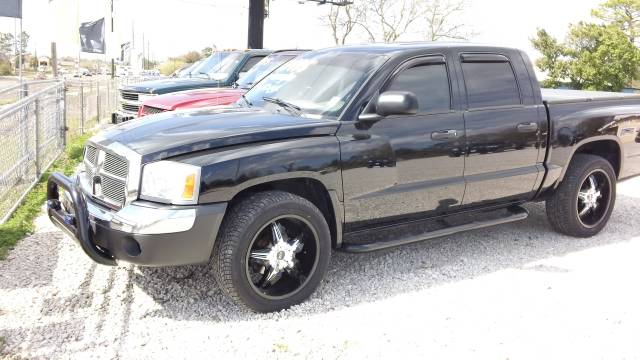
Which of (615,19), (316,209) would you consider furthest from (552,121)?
(615,19)

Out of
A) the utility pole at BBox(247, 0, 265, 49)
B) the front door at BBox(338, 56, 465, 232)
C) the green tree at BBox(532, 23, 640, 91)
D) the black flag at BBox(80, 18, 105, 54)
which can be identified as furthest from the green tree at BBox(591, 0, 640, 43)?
the front door at BBox(338, 56, 465, 232)

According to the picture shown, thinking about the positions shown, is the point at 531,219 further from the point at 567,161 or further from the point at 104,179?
the point at 104,179

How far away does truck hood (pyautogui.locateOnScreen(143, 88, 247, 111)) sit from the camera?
8.20 metres

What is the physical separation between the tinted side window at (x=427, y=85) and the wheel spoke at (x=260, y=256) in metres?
1.60

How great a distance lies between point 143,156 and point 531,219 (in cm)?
463

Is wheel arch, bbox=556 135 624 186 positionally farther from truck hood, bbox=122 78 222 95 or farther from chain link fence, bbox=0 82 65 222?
truck hood, bbox=122 78 222 95

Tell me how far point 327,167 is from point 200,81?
7.34m

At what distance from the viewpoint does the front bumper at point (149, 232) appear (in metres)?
3.56

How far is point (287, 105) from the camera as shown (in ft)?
15.3

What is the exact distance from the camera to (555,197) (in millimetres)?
5781

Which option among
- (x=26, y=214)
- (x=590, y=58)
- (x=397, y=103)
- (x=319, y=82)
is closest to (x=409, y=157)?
(x=397, y=103)

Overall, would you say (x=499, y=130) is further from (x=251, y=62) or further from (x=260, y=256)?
(x=251, y=62)

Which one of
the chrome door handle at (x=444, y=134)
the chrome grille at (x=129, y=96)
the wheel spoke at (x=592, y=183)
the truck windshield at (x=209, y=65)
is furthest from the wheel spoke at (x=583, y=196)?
the chrome grille at (x=129, y=96)

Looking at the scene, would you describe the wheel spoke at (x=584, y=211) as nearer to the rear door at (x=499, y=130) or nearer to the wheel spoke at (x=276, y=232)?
the rear door at (x=499, y=130)
